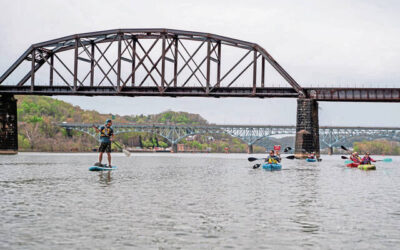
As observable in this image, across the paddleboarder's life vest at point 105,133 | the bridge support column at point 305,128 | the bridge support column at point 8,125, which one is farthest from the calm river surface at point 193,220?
the bridge support column at point 8,125

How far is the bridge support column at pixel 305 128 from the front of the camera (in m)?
91.6

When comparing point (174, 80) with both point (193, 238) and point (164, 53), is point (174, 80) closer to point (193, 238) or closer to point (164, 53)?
point (164, 53)

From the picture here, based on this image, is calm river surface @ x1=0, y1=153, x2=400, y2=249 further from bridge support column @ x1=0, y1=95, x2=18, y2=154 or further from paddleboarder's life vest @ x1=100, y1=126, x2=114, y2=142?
bridge support column @ x1=0, y1=95, x2=18, y2=154

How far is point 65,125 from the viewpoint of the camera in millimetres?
196500

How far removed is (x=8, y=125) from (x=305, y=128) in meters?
59.1

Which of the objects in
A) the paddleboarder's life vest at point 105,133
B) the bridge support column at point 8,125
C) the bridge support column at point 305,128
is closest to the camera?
the paddleboarder's life vest at point 105,133

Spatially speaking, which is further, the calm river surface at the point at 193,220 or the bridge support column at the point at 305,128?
the bridge support column at the point at 305,128

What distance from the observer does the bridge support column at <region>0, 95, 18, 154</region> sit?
109 m

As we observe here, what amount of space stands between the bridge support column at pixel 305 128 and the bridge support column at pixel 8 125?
186 ft

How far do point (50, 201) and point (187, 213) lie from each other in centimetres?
598

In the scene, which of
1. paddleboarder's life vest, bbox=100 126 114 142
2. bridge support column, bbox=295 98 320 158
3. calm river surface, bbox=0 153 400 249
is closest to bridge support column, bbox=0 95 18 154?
bridge support column, bbox=295 98 320 158

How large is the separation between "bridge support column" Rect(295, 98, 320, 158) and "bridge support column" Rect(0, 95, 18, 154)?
56772 mm

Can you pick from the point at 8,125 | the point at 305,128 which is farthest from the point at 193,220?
the point at 8,125

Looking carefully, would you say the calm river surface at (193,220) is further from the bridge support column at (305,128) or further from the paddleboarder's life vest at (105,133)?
the bridge support column at (305,128)
